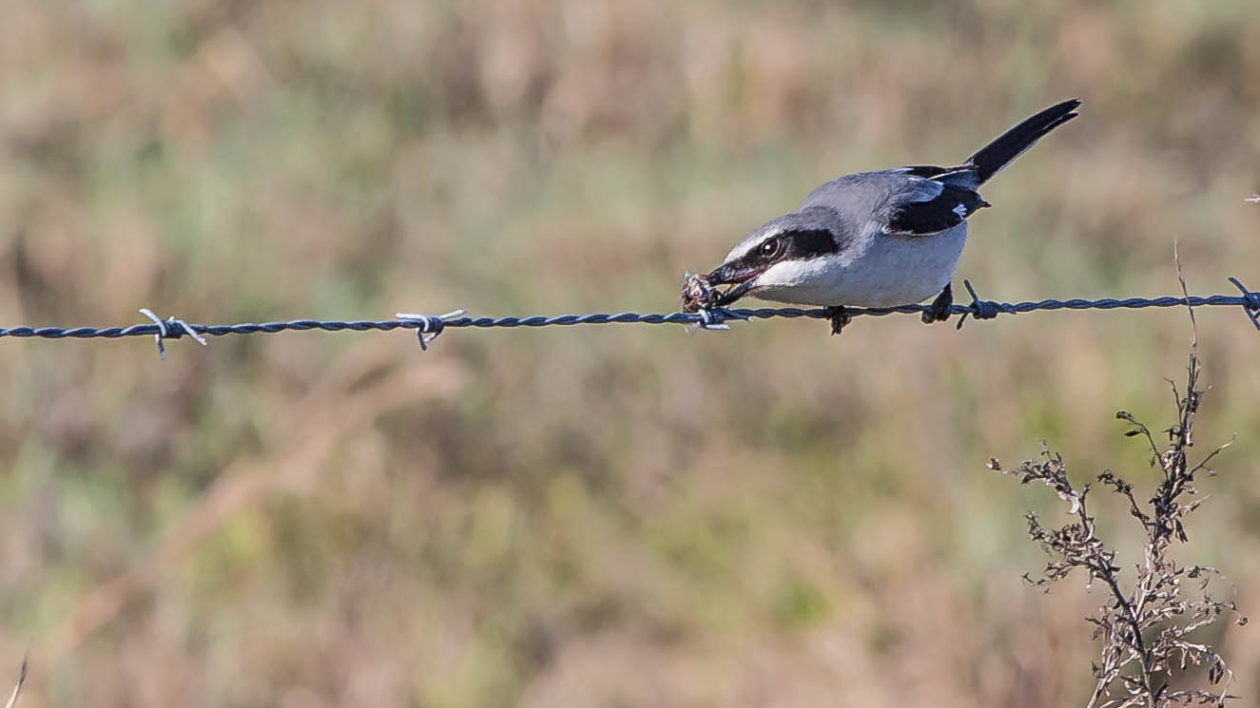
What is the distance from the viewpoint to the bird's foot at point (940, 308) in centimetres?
437

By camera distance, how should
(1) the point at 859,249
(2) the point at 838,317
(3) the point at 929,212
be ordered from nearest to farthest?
(1) the point at 859,249, (3) the point at 929,212, (2) the point at 838,317

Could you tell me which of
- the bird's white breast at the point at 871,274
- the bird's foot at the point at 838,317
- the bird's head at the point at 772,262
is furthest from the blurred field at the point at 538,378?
the bird's head at the point at 772,262

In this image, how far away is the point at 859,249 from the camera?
3982mm

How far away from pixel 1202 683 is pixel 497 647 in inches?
104

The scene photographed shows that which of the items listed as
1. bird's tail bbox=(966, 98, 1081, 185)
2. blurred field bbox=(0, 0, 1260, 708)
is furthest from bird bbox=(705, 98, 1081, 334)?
blurred field bbox=(0, 0, 1260, 708)

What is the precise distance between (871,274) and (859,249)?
7cm

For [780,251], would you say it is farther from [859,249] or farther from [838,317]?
[838,317]

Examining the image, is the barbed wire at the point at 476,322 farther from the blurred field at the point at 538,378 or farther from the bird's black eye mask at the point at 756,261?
the blurred field at the point at 538,378

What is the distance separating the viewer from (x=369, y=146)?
9344 mm

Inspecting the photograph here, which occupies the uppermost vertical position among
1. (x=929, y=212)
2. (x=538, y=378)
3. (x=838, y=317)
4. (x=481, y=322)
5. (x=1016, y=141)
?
(x=538, y=378)

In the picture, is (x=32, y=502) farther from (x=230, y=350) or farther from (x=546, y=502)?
(x=546, y=502)

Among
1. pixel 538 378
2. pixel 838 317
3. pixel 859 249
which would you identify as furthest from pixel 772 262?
pixel 538 378

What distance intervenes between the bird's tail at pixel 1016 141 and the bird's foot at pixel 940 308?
532 millimetres

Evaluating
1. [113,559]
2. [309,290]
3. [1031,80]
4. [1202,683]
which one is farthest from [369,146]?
[1202,683]
